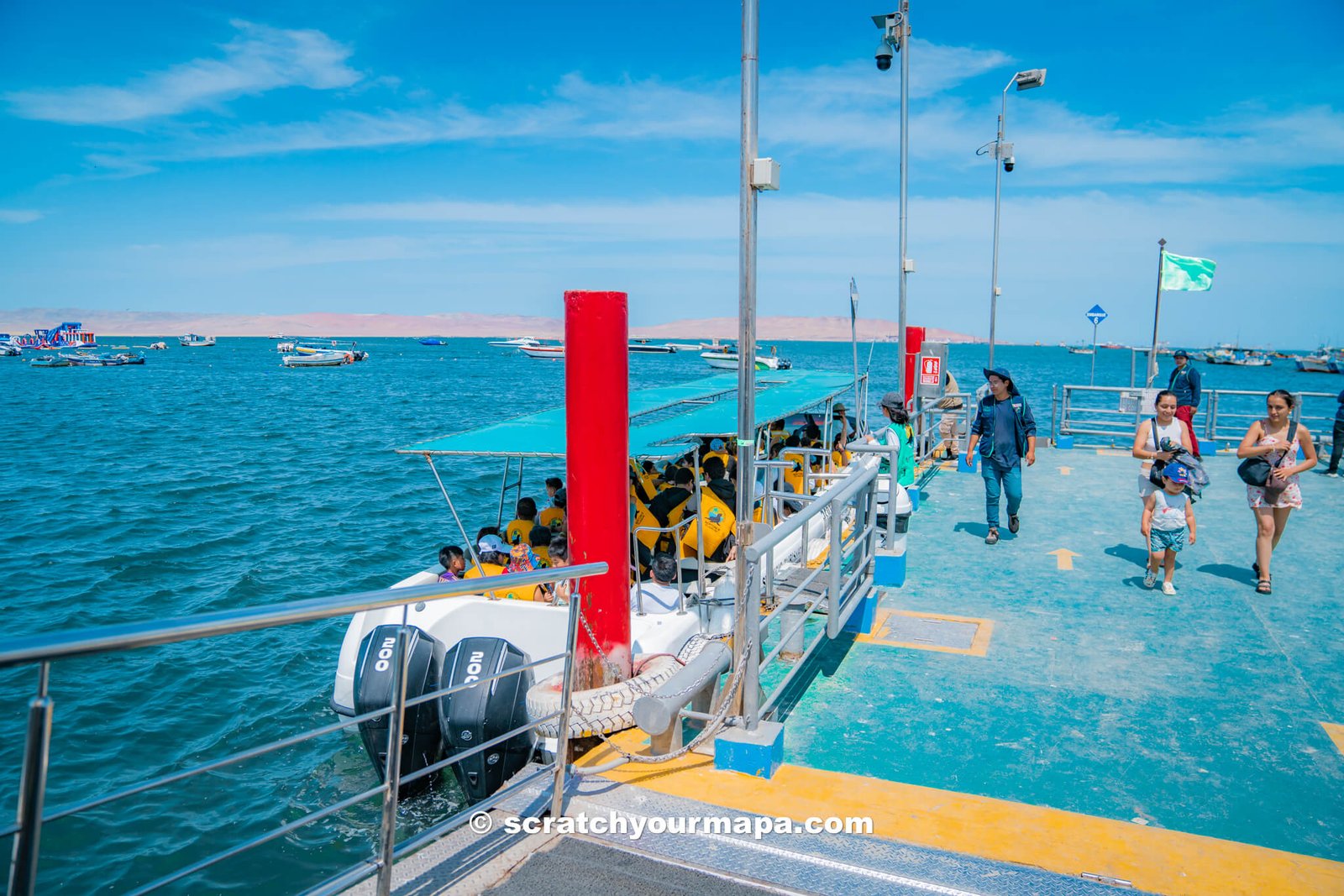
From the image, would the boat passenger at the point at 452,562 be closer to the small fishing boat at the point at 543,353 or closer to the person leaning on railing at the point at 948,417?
the person leaning on railing at the point at 948,417

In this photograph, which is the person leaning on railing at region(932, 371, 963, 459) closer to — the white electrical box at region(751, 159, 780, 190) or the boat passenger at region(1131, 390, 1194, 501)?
the boat passenger at region(1131, 390, 1194, 501)

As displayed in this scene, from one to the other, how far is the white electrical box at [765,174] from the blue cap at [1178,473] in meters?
4.51

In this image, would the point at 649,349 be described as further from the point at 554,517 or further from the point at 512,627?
the point at 512,627

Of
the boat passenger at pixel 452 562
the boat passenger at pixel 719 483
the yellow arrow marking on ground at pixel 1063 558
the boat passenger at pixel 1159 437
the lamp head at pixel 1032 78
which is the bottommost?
the yellow arrow marking on ground at pixel 1063 558

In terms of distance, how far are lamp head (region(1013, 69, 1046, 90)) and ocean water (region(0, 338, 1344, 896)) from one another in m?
10.4

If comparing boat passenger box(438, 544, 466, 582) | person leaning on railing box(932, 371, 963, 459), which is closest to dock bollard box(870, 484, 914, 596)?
boat passenger box(438, 544, 466, 582)

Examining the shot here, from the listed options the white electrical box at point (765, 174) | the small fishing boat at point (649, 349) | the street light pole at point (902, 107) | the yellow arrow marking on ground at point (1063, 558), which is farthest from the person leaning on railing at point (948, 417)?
the small fishing boat at point (649, 349)

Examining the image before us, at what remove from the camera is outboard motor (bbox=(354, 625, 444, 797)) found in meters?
4.94

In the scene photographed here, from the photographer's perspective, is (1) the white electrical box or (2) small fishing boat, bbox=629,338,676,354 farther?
(2) small fishing boat, bbox=629,338,676,354

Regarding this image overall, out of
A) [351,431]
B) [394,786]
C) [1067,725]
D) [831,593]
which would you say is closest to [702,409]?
[831,593]

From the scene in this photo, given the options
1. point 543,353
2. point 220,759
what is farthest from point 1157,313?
point 543,353

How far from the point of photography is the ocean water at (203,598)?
21.2 ft

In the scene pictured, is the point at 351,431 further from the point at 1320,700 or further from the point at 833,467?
the point at 1320,700

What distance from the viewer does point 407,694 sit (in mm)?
5031
